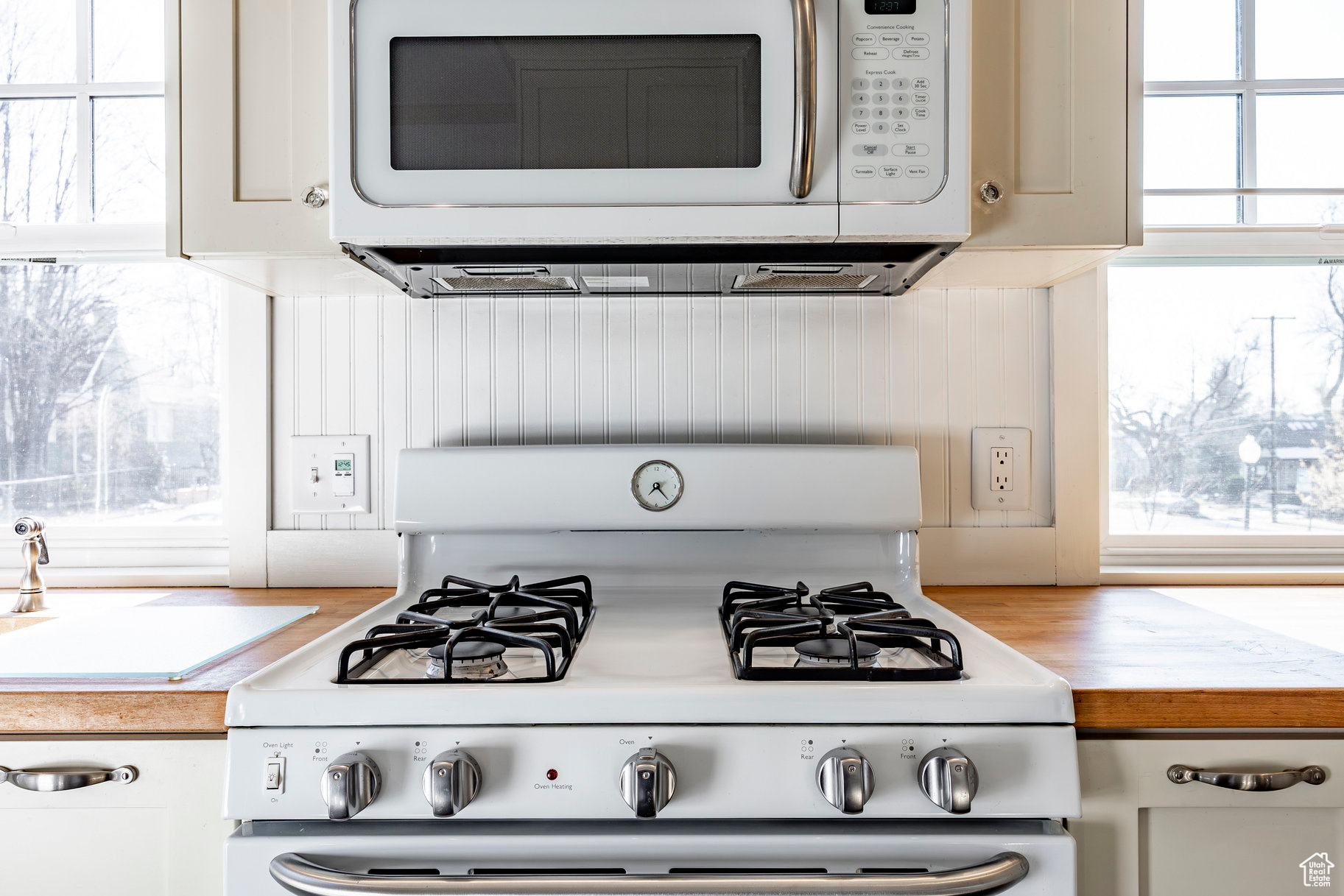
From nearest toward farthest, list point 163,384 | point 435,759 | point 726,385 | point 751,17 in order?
point 435,759 < point 751,17 < point 726,385 < point 163,384

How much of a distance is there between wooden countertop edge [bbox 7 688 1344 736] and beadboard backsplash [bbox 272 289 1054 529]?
599mm

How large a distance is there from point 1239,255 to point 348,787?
1.68 metres

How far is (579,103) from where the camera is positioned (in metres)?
1.00

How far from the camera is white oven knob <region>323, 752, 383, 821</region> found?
0.73 metres

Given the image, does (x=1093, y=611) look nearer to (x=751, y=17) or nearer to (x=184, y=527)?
(x=751, y=17)

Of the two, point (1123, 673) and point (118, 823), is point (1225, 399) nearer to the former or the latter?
point (1123, 673)

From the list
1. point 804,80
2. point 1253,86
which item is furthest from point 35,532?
point 1253,86

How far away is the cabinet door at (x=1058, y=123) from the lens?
3.43 feet

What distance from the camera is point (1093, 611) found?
3.92 feet

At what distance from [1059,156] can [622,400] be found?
758 mm

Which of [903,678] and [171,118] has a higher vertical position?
[171,118]

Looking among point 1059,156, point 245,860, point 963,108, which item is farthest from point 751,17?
point 245,860

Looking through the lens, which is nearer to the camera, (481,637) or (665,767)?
(665,767)

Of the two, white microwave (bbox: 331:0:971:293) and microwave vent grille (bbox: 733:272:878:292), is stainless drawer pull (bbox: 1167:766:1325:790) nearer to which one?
white microwave (bbox: 331:0:971:293)
